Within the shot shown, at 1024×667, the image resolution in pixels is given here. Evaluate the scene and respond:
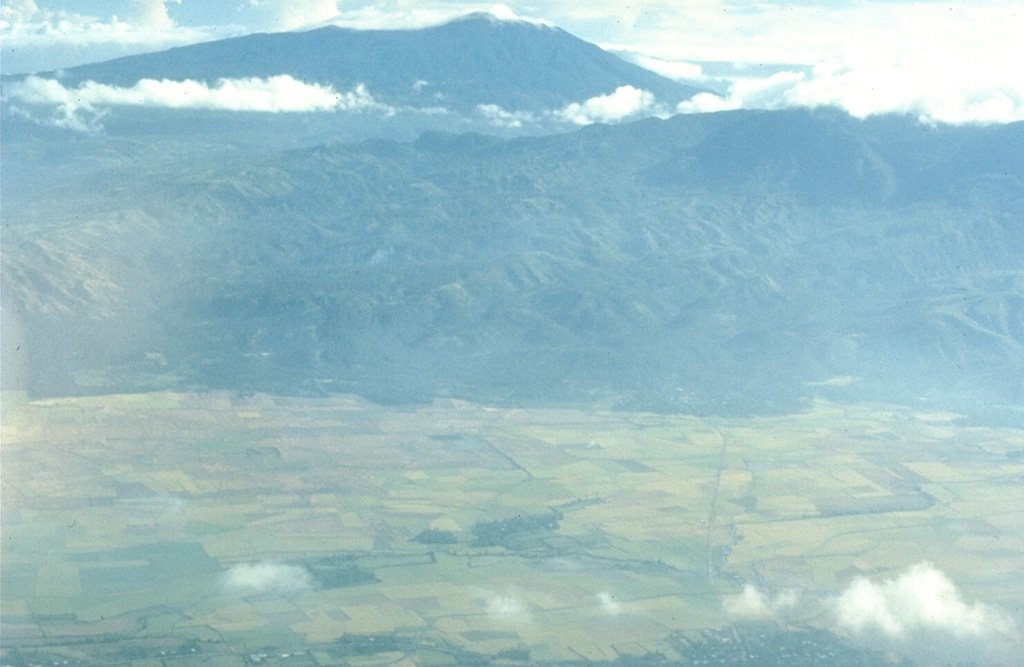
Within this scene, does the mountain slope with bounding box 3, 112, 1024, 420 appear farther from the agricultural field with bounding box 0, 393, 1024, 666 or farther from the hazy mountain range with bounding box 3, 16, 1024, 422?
the agricultural field with bounding box 0, 393, 1024, 666

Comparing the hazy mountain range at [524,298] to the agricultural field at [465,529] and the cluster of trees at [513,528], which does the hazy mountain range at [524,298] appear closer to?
the agricultural field at [465,529]

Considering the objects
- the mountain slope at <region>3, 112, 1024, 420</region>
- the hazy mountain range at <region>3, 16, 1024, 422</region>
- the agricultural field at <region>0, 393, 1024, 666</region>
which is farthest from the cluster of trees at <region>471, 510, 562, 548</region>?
the mountain slope at <region>3, 112, 1024, 420</region>

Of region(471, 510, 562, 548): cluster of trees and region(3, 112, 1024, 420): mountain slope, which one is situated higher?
region(471, 510, 562, 548): cluster of trees

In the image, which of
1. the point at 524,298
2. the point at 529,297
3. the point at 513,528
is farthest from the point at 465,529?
the point at 529,297

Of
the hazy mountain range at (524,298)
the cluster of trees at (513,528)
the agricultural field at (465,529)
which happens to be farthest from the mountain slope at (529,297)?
the cluster of trees at (513,528)

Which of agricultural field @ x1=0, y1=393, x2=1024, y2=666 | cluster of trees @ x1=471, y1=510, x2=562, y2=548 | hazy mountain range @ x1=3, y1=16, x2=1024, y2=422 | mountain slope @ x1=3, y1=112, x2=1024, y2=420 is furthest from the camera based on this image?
mountain slope @ x1=3, y1=112, x2=1024, y2=420

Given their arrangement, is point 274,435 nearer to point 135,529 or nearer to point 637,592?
point 135,529

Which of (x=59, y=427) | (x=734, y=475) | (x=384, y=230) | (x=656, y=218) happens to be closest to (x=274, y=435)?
(x=59, y=427)

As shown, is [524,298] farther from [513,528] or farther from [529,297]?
[513,528]
